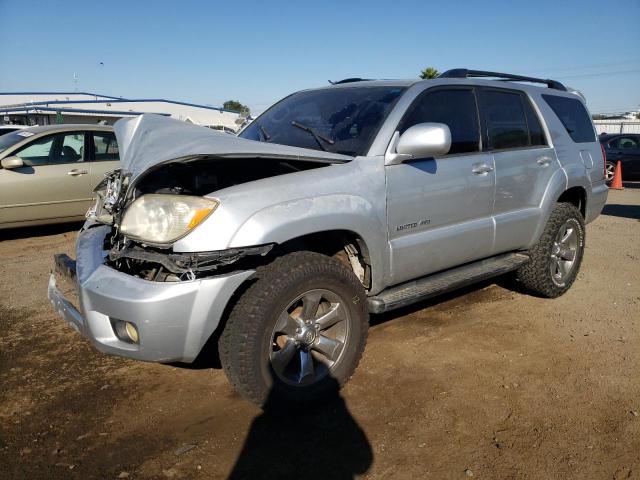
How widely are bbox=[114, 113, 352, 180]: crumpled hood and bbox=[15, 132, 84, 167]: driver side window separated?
4.06 meters

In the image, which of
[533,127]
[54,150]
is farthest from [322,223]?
[54,150]

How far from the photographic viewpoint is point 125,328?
2539 millimetres

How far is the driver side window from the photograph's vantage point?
270 inches

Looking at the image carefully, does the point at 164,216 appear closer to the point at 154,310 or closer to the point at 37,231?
the point at 154,310

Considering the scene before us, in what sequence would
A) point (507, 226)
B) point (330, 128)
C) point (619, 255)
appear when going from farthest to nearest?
point (619, 255)
point (507, 226)
point (330, 128)

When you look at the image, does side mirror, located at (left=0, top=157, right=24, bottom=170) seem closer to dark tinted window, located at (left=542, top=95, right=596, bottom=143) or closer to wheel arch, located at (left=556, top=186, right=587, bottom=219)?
dark tinted window, located at (left=542, top=95, right=596, bottom=143)

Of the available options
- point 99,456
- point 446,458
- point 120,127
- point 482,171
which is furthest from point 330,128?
point 99,456

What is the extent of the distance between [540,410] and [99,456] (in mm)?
2336

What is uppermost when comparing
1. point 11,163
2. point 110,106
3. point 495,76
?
point 110,106

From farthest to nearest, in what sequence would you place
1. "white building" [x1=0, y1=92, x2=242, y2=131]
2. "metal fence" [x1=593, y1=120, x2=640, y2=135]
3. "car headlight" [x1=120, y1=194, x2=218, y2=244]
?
1. "metal fence" [x1=593, y1=120, x2=640, y2=135]
2. "white building" [x1=0, y1=92, x2=242, y2=131]
3. "car headlight" [x1=120, y1=194, x2=218, y2=244]

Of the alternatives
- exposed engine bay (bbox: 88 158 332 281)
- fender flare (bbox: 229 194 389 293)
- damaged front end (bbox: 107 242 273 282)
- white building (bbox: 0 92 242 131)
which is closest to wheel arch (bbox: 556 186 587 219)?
fender flare (bbox: 229 194 389 293)

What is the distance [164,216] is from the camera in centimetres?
257

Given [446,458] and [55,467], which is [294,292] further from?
[55,467]

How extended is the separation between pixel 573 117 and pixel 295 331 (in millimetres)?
3669
